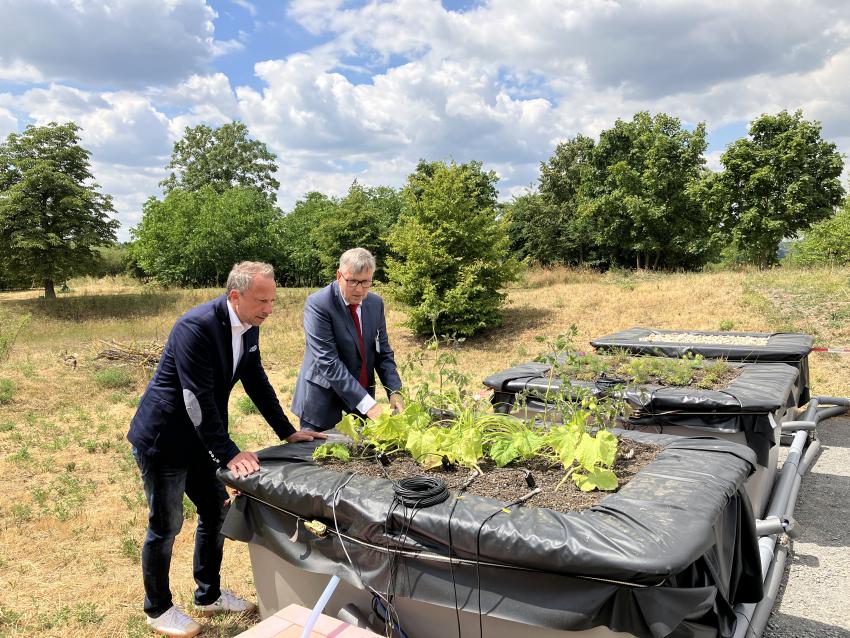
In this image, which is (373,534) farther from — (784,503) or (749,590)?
(784,503)

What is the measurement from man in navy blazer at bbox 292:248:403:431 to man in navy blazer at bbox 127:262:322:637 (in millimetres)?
428

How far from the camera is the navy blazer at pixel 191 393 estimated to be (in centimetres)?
255

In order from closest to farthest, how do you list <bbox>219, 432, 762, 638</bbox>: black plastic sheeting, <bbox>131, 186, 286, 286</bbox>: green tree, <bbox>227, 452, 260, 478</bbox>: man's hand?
<bbox>219, 432, 762, 638</bbox>: black plastic sheeting < <bbox>227, 452, 260, 478</bbox>: man's hand < <bbox>131, 186, 286, 286</bbox>: green tree

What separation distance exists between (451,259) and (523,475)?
1038cm

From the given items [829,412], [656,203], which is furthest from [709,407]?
[656,203]

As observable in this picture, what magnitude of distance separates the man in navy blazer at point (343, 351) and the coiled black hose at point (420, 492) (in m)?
0.95

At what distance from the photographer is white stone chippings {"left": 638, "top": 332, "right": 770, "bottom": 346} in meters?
6.51

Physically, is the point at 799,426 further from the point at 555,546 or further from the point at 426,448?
the point at 555,546

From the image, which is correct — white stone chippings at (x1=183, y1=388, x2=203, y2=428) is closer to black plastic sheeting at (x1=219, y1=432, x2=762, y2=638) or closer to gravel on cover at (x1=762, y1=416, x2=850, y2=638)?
black plastic sheeting at (x1=219, y1=432, x2=762, y2=638)

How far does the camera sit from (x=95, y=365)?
11.1 m

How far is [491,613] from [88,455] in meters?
5.93

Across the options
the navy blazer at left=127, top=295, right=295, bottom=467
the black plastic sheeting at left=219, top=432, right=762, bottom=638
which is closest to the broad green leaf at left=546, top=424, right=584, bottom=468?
the black plastic sheeting at left=219, top=432, right=762, bottom=638

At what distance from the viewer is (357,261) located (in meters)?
3.12

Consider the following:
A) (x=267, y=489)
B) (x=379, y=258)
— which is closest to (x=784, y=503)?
A: (x=267, y=489)
